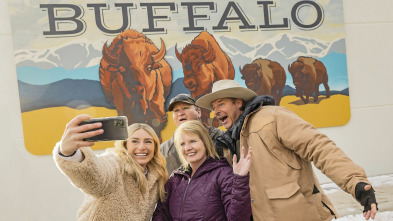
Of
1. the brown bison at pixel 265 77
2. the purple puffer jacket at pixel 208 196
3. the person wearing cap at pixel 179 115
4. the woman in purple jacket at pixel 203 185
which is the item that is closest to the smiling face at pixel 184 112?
the person wearing cap at pixel 179 115

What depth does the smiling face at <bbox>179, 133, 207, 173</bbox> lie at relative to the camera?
212 cm

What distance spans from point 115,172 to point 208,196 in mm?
496

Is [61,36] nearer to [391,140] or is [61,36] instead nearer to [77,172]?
[77,172]

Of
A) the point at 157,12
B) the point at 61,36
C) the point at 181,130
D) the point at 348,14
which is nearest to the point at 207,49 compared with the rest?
the point at 157,12

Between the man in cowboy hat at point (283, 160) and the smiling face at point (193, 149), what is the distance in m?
0.16

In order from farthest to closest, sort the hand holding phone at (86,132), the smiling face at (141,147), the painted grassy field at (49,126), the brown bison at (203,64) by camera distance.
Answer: the brown bison at (203,64), the painted grassy field at (49,126), the smiling face at (141,147), the hand holding phone at (86,132)

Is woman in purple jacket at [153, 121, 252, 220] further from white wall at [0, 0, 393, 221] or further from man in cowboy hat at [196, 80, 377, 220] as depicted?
white wall at [0, 0, 393, 221]

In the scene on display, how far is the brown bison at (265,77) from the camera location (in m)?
4.67

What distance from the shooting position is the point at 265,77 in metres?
4.71

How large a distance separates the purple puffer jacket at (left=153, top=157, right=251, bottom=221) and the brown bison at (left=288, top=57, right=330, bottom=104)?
297 centimetres

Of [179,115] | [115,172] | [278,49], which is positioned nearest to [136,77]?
[179,115]

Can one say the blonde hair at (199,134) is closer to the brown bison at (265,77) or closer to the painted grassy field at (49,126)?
the painted grassy field at (49,126)

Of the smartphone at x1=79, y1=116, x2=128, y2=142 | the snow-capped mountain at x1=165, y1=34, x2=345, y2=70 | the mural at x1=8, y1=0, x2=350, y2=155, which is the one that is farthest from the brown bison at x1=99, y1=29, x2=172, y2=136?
the smartphone at x1=79, y1=116, x2=128, y2=142

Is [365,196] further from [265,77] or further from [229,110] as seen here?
[265,77]
